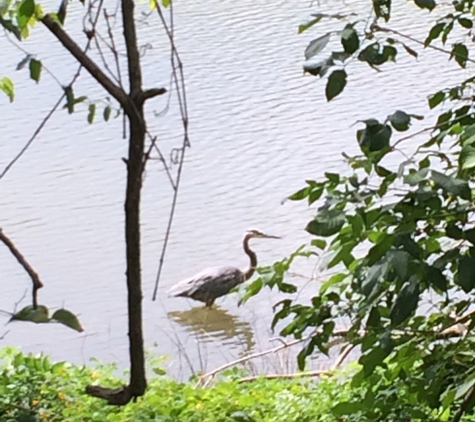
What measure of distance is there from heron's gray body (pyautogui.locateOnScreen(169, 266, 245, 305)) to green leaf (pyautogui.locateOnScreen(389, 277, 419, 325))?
3157mm

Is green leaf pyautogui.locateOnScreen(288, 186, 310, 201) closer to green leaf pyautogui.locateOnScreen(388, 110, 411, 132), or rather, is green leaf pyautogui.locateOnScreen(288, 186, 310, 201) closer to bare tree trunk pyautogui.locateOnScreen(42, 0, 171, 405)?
green leaf pyautogui.locateOnScreen(388, 110, 411, 132)

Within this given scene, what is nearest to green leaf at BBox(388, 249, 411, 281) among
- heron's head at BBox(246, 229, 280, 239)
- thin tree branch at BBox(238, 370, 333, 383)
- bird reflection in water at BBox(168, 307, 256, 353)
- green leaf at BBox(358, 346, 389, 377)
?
green leaf at BBox(358, 346, 389, 377)

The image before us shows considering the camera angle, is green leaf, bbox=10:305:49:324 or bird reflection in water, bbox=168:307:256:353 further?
bird reflection in water, bbox=168:307:256:353

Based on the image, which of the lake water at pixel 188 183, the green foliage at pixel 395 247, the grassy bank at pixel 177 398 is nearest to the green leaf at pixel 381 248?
the green foliage at pixel 395 247

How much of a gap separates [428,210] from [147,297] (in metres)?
3.29

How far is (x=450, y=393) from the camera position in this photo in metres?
1.15

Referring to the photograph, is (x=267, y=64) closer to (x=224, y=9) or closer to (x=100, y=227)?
(x=224, y=9)

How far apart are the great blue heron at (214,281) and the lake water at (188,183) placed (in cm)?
8

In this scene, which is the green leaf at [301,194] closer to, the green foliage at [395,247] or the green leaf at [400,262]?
the green foliage at [395,247]

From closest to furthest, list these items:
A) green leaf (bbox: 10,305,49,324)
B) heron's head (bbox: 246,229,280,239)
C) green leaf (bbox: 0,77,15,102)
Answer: green leaf (bbox: 10,305,49,324)
green leaf (bbox: 0,77,15,102)
heron's head (bbox: 246,229,280,239)

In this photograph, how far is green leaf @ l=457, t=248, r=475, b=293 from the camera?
35.2 inches

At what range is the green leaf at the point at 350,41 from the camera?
106cm

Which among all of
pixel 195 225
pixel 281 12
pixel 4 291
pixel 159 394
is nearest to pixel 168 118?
pixel 195 225

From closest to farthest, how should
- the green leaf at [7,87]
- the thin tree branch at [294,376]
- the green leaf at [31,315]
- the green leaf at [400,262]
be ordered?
the green leaf at [31,315]
the green leaf at [400,262]
the green leaf at [7,87]
the thin tree branch at [294,376]
